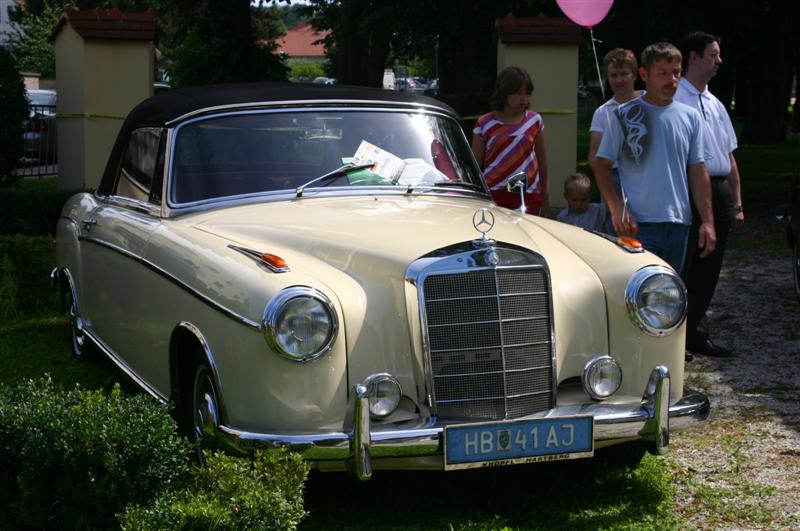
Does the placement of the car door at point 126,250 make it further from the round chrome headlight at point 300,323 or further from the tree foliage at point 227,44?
the tree foliage at point 227,44

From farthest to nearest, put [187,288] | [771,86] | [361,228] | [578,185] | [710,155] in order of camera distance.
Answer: [771,86]
[578,185]
[710,155]
[361,228]
[187,288]

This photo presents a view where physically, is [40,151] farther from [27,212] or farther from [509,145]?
[509,145]

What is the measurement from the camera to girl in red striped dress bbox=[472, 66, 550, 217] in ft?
23.3

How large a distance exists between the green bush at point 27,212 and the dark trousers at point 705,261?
5.42 metres

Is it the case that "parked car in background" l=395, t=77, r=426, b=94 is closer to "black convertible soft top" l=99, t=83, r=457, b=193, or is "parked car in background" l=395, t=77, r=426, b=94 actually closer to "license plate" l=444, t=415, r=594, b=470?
"black convertible soft top" l=99, t=83, r=457, b=193

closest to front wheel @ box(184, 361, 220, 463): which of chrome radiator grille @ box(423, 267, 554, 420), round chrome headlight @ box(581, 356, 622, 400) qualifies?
chrome radiator grille @ box(423, 267, 554, 420)

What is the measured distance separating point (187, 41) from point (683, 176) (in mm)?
22850

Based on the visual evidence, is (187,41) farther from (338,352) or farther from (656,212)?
(338,352)

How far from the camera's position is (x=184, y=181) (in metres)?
5.62

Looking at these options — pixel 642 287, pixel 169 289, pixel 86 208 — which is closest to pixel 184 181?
pixel 169 289

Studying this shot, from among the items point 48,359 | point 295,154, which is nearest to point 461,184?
point 295,154

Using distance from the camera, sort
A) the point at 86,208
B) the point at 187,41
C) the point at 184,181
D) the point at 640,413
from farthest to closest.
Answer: the point at 187,41 → the point at 86,208 → the point at 184,181 → the point at 640,413

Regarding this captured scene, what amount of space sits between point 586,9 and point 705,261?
7.29 feet

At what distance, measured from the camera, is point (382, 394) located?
13.9 feet
